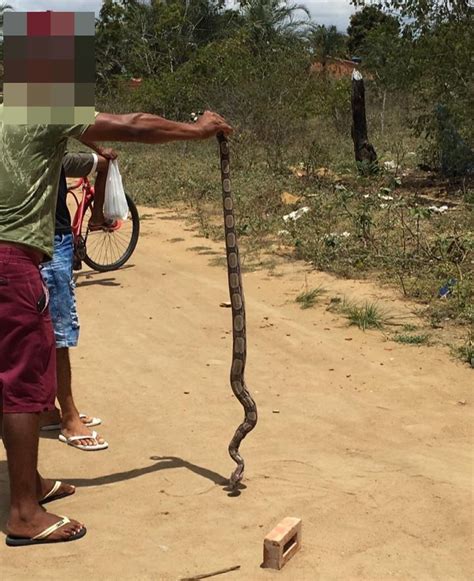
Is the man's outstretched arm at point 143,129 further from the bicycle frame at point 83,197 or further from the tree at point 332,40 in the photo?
the tree at point 332,40

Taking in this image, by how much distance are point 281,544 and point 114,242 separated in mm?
5996

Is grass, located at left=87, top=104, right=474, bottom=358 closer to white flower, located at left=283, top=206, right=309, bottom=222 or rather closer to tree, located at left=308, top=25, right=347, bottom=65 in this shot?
white flower, located at left=283, top=206, right=309, bottom=222

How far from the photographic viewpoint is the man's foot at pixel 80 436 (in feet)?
13.7

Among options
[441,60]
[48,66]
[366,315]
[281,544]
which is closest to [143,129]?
[48,66]

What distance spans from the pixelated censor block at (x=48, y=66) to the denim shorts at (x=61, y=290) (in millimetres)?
1174

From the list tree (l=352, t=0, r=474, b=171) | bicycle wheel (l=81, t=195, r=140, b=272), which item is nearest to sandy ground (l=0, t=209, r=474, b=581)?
bicycle wheel (l=81, t=195, r=140, b=272)

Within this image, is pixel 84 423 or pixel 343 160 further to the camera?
pixel 343 160

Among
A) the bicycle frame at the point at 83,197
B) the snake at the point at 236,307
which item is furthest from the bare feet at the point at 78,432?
A: the bicycle frame at the point at 83,197

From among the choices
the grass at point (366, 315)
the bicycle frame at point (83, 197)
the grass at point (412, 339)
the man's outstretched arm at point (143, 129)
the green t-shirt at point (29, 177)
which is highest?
the man's outstretched arm at point (143, 129)

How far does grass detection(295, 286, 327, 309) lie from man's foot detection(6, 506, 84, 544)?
3.79 meters

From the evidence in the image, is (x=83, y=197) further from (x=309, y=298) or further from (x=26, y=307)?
(x=26, y=307)

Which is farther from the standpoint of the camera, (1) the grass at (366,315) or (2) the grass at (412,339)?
(1) the grass at (366,315)

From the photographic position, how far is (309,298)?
685cm

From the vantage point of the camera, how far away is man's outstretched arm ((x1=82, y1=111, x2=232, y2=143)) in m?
3.25
